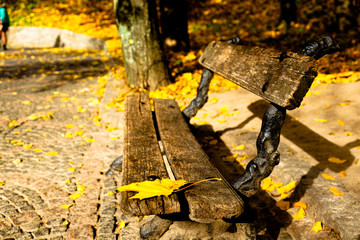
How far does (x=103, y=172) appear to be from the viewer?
3223 mm

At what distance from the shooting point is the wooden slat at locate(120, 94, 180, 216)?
151cm

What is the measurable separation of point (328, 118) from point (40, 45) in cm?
1111

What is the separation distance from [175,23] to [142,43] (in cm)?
229

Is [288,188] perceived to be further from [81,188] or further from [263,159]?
[81,188]

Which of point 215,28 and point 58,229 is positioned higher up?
point 215,28

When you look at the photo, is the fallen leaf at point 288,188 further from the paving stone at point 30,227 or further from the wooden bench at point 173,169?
the paving stone at point 30,227

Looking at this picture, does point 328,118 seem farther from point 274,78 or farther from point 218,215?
point 218,215

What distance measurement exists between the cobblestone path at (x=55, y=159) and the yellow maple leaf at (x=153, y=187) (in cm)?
83

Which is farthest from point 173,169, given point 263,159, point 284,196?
point 284,196

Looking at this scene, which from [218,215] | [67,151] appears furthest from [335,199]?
[67,151]

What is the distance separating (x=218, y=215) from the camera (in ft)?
4.96

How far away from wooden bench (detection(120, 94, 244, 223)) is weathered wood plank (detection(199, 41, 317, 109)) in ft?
1.73

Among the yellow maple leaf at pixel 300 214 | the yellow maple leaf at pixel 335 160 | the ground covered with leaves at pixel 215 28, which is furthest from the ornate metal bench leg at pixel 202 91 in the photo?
the ground covered with leaves at pixel 215 28

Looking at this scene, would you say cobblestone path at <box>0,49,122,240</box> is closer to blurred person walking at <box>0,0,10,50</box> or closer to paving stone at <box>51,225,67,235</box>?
paving stone at <box>51,225,67,235</box>
